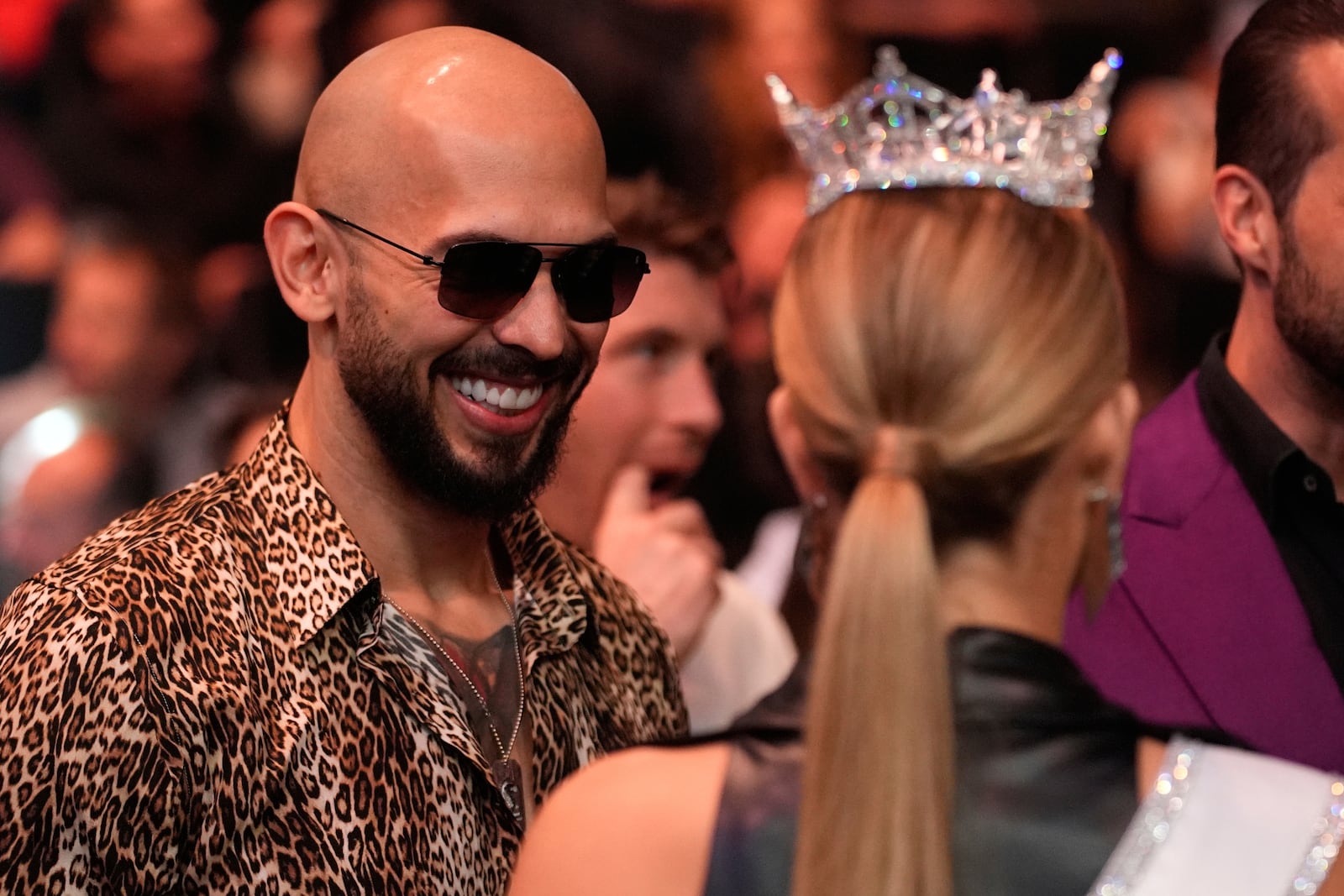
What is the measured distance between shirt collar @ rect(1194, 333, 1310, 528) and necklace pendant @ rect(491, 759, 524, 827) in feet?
4.09

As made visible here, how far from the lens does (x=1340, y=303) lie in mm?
2770

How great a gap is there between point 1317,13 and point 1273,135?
239 millimetres

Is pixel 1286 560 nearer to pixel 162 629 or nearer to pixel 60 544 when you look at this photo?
pixel 162 629

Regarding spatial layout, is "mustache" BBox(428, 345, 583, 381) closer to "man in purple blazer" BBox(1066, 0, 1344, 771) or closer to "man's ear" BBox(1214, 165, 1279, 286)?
"man in purple blazer" BBox(1066, 0, 1344, 771)

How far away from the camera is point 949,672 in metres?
1.63

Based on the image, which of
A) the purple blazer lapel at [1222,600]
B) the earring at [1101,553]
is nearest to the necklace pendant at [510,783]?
the earring at [1101,553]

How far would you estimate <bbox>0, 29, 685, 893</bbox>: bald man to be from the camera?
192 cm

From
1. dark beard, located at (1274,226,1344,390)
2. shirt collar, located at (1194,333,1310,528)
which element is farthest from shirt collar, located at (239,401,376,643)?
dark beard, located at (1274,226,1344,390)

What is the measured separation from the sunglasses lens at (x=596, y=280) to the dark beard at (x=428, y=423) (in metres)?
0.07

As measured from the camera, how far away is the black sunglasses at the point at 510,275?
2.22 meters

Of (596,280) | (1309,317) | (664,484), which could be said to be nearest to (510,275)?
(596,280)

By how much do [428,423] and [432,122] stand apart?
379 mm

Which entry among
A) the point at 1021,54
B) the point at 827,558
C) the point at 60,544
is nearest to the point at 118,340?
the point at 60,544

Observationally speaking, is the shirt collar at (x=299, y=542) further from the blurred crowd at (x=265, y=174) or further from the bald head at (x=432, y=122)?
the blurred crowd at (x=265, y=174)
